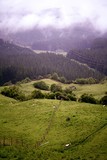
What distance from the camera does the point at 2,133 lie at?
71.4m

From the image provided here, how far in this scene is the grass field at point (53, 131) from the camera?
52.4 metres

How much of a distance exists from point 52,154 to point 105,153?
9.66 meters

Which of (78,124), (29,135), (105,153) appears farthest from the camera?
(78,124)

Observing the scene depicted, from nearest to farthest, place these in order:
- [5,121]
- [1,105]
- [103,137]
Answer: [103,137] → [5,121] → [1,105]

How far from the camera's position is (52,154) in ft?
174

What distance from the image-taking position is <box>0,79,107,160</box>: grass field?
52.4 metres

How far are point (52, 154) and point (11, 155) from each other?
7.61 meters

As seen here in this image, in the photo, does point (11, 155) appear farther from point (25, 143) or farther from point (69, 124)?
point (69, 124)

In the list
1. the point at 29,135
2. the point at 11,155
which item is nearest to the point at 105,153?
the point at 11,155

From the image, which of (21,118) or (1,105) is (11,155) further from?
(1,105)

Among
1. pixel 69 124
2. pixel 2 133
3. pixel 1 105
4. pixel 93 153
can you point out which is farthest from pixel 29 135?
pixel 1 105

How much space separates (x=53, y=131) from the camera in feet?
240

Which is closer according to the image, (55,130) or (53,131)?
(53,131)

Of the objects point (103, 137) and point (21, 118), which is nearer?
point (103, 137)
